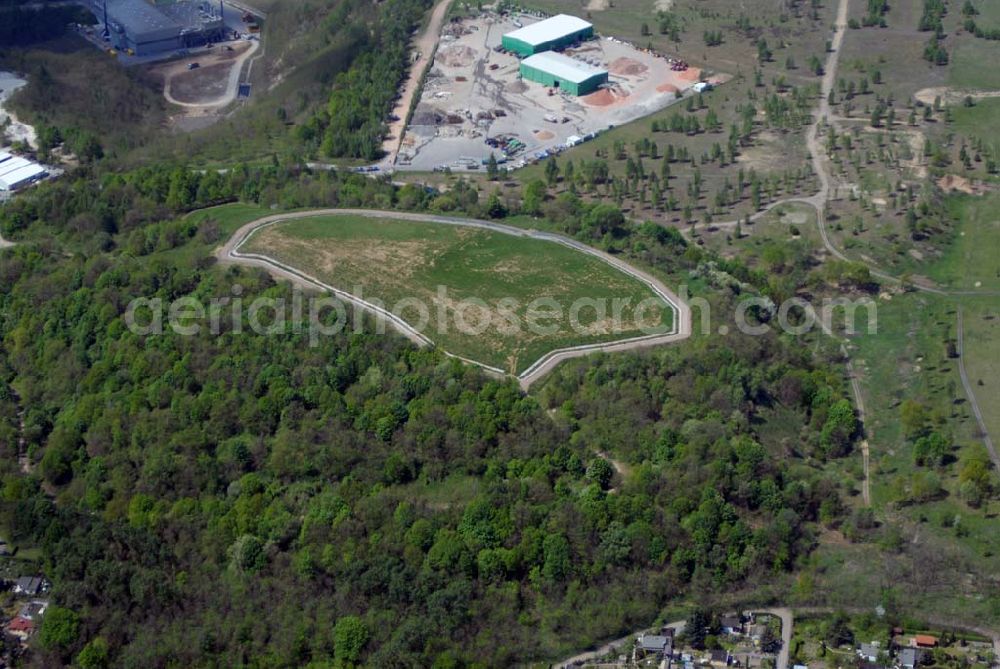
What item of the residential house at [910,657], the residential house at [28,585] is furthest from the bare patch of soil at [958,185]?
the residential house at [28,585]

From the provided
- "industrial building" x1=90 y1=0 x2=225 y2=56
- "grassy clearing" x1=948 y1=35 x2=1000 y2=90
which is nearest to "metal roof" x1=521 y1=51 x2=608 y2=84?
"grassy clearing" x1=948 y1=35 x2=1000 y2=90

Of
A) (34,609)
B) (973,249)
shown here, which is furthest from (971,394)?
(34,609)

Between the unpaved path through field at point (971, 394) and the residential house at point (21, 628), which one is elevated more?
the unpaved path through field at point (971, 394)

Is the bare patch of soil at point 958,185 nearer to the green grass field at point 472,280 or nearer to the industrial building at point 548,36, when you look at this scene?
the green grass field at point 472,280

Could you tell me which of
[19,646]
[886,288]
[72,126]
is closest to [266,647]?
[19,646]

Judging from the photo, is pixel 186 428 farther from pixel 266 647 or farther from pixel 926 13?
pixel 926 13

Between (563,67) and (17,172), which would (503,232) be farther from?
(17,172)
